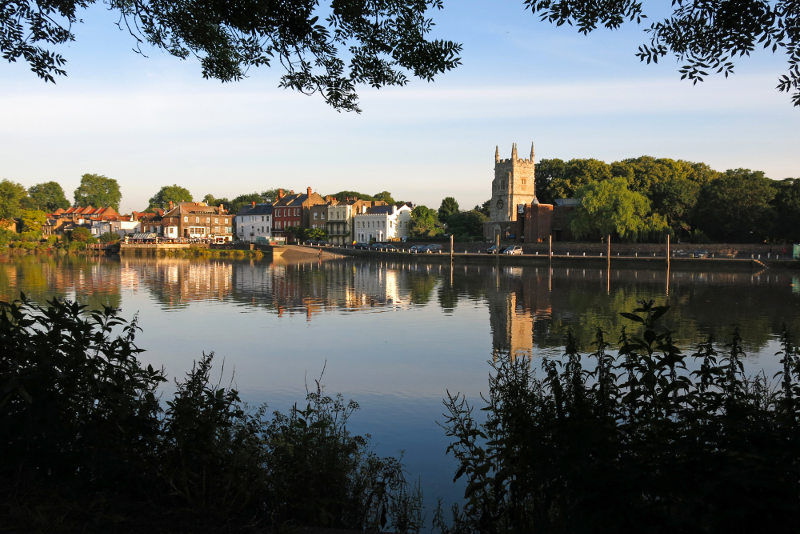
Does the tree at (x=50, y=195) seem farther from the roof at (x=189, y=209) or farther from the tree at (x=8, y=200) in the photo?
the tree at (x=8, y=200)

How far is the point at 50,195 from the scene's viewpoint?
526 feet

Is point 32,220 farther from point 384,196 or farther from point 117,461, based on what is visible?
point 117,461

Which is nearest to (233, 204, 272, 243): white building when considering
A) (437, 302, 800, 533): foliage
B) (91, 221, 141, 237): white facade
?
(91, 221, 141, 237): white facade

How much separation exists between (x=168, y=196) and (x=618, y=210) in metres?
122

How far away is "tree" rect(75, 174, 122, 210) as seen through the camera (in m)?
161

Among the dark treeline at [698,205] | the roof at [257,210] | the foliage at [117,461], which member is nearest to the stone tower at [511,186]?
the dark treeline at [698,205]

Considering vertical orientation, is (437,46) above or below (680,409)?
above

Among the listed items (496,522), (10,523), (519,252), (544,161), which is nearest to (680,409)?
(496,522)

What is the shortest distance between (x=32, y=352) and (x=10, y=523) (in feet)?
4.88

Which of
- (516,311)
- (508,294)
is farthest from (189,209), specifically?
(516,311)

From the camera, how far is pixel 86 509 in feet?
15.5

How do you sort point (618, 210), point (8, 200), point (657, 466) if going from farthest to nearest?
point (8, 200)
point (618, 210)
point (657, 466)

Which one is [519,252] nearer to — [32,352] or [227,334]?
[227,334]

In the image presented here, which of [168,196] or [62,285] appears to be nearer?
[62,285]
